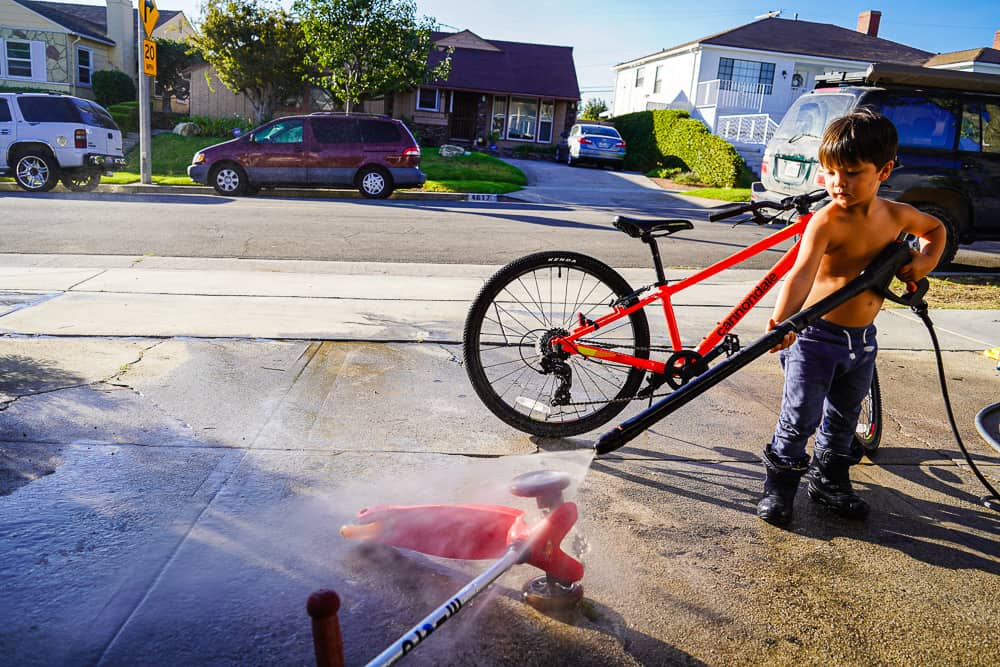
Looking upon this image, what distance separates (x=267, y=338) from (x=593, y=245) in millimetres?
6170

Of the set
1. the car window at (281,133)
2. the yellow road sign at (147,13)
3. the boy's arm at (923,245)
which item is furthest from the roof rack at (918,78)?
the yellow road sign at (147,13)

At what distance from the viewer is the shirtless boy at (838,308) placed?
280 centimetres

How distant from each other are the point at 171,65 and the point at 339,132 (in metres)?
26.1

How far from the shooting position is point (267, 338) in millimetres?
5086

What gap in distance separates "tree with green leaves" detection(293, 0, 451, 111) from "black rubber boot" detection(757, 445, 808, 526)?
21.2m

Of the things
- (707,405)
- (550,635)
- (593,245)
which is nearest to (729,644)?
(550,635)

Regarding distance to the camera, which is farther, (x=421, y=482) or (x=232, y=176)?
(x=232, y=176)

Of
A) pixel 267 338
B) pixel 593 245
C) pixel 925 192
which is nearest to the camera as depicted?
pixel 267 338

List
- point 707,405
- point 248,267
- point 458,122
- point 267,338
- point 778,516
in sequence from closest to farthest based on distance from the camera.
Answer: point 778,516 < point 707,405 < point 267,338 < point 248,267 < point 458,122

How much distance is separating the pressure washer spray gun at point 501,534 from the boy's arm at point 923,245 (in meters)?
1.60

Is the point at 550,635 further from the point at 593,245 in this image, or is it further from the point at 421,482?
the point at 593,245

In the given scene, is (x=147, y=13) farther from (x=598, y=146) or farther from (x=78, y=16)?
(x=78, y=16)

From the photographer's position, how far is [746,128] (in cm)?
3005

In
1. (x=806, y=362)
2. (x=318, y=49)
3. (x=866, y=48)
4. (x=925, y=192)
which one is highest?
(x=866, y=48)
